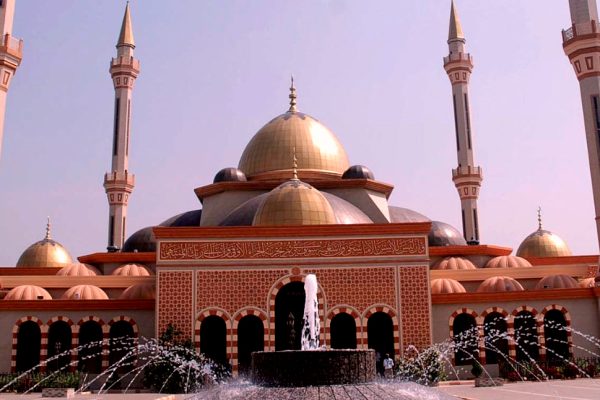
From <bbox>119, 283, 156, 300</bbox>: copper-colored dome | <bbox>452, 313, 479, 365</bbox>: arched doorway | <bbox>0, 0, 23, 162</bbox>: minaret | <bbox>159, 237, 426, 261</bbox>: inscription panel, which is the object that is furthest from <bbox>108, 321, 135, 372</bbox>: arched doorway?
<bbox>452, 313, 479, 365</bbox>: arched doorway

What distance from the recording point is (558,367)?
15531 mm

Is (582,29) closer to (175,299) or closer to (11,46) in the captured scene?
(175,299)

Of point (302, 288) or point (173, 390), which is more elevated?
point (302, 288)

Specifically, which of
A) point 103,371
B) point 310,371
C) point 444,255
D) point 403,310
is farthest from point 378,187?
point 310,371

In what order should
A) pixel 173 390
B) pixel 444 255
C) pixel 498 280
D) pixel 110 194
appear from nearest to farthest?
pixel 173 390, pixel 498 280, pixel 444 255, pixel 110 194

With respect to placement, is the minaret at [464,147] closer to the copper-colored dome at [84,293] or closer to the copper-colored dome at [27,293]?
the copper-colored dome at [84,293]

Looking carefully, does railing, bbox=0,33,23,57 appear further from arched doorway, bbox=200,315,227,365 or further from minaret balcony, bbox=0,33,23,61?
arched doorway, bbox=200,315,227,365

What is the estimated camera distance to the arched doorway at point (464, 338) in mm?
16266

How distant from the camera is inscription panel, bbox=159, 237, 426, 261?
15745mm

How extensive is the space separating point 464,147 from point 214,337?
13.5m

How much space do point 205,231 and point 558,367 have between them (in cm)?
877

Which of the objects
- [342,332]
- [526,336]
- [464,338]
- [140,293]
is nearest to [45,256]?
[140,293]

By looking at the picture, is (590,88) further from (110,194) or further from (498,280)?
(110,194)

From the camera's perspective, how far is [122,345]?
53.8ft
